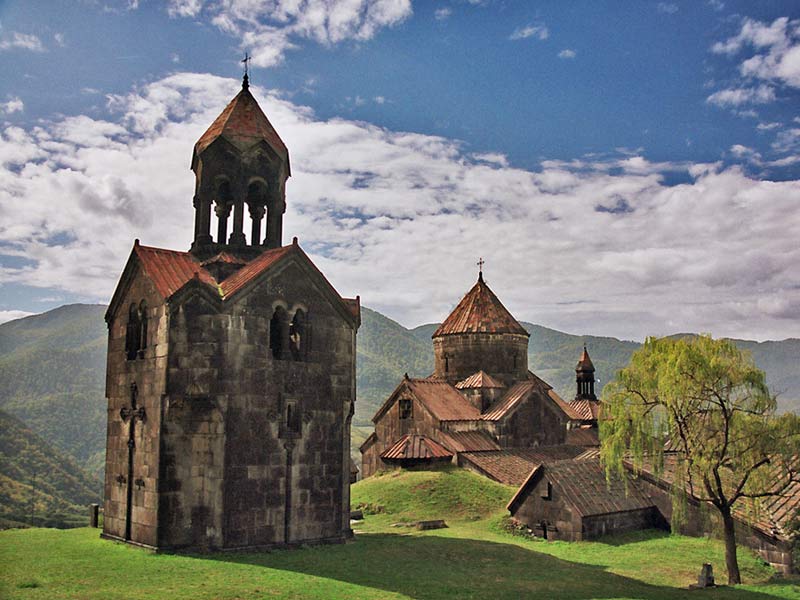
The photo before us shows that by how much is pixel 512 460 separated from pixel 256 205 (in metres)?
20.9

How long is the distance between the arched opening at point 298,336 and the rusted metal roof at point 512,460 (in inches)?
635

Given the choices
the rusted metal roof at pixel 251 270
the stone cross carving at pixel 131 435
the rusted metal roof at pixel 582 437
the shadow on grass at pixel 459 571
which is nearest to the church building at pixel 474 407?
the rusted metal roof at pixel 582 437

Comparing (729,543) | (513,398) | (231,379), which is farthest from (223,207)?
(513,398)

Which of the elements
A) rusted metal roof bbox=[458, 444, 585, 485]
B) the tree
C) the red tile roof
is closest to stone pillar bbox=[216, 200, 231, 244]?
the tree

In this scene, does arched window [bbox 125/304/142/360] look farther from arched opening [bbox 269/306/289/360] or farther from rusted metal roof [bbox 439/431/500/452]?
rusted metal roof [bbox 439/431/500/452]

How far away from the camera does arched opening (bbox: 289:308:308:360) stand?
72.4ft

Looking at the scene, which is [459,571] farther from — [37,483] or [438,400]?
[37,483]

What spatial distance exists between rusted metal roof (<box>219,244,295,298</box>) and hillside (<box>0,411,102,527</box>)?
3887cm

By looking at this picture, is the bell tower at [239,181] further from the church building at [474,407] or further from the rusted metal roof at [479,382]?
→ the rusted metal roof at [479,382]

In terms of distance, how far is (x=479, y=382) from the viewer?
138 ft

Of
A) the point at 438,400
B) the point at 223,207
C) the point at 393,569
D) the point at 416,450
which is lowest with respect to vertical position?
the point at 393,569

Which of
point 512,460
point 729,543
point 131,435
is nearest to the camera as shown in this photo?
point 729,543

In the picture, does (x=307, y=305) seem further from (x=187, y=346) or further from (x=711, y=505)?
(x=711, y=505)

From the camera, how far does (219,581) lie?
1627 cm
